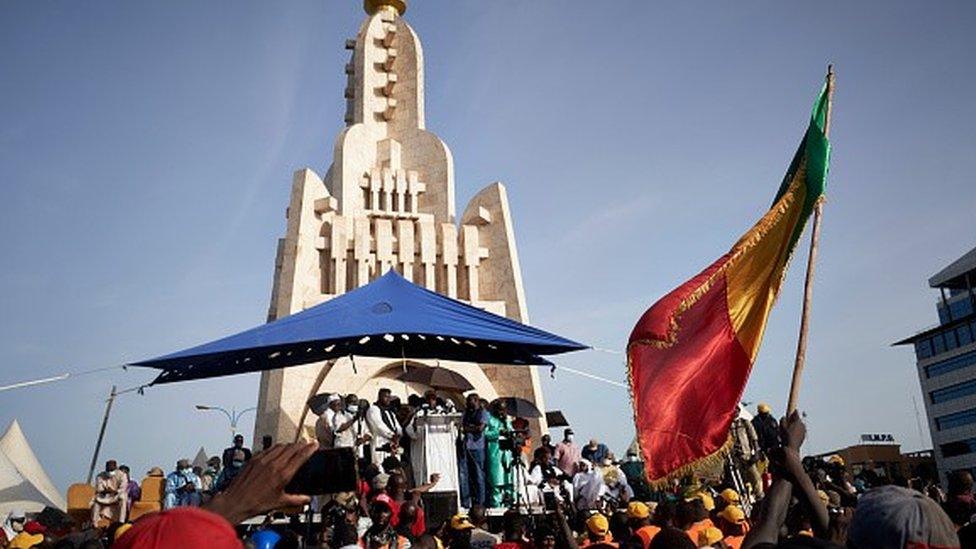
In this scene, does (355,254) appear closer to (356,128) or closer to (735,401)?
(356,128)

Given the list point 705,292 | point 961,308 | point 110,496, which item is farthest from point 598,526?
point 961,308

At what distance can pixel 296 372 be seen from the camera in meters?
19.2

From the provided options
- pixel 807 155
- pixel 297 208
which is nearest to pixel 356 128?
pixel 297 208

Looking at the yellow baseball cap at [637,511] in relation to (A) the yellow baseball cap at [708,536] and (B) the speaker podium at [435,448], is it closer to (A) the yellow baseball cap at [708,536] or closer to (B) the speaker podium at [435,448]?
(A) the yellow baseball cap at [708,536]

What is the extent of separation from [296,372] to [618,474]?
8.29 meters

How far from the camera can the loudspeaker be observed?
32.1 feet

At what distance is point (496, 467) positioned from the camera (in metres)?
11.4

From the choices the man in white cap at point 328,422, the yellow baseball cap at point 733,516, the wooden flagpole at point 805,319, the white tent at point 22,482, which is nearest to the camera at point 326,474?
the wooden flagpole at point 805,319

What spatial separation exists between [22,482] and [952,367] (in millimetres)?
55556

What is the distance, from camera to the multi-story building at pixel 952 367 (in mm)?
53750

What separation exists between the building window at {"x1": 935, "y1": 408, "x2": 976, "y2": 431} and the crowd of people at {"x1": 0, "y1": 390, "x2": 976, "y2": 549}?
146ft

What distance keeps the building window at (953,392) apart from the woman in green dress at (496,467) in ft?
172

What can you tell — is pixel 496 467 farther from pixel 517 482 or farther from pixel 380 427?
pixel 380 427

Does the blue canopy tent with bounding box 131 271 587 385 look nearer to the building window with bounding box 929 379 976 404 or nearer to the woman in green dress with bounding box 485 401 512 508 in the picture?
the woman in green dress with bounding box 485 401 512 508
